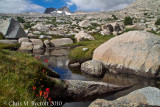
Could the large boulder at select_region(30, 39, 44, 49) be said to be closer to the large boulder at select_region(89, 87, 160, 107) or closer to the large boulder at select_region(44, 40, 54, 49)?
the large boulder at select_region(44, 40, 54, 49)

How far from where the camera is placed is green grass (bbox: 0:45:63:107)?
5.95 metres

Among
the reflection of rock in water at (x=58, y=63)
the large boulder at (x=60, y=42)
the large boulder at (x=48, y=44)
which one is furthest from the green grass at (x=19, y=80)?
the large boulder at (x=60, y=42)

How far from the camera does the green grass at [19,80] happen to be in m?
5.95

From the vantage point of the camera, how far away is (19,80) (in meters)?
7.74

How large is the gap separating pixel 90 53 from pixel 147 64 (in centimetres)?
1021

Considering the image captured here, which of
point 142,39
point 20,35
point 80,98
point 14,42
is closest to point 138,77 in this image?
point 142,39

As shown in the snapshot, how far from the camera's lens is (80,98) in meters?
11.6

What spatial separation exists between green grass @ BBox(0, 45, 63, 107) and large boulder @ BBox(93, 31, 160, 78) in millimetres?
10342

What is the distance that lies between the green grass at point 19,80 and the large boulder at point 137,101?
149 inches

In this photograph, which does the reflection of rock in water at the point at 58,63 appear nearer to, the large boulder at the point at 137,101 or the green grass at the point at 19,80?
the green grass at the point at 19,80

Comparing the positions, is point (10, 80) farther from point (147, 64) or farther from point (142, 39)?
point (142, 39)

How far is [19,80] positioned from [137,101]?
761 centimetres

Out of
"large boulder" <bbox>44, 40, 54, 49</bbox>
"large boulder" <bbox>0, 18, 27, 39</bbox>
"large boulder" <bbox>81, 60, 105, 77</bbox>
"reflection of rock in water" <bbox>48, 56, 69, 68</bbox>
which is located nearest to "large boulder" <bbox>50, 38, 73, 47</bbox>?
"large boulder" <bbox>44, 40, 54, 49</bbox>

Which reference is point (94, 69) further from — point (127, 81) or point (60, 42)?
point (60, 42)
